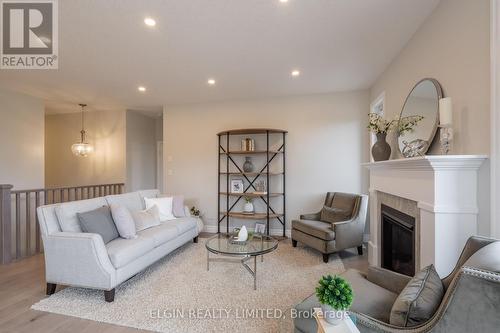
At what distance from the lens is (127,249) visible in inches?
99.8

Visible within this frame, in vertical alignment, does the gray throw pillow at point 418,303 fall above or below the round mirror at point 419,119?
below

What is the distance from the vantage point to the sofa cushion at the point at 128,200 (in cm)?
338

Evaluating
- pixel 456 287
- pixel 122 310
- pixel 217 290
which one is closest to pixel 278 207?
pixel 217 290

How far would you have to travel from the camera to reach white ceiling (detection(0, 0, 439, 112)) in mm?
A: 2125

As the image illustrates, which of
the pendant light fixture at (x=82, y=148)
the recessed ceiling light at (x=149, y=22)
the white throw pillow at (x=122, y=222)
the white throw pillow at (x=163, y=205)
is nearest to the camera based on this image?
the recessed ceiling light at (x=149, y=22)

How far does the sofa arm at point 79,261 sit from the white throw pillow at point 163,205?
1.41 m

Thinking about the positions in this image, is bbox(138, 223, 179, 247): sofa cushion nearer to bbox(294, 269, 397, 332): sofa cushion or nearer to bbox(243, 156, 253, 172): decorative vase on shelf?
bbox(243, 156, 253, 172): decorative vase on shelf

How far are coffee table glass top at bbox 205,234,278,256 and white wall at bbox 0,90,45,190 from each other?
410 cm

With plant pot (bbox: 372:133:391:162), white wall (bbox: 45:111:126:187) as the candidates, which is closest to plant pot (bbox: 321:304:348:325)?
plant pot (bbox: 372:133:391:162)

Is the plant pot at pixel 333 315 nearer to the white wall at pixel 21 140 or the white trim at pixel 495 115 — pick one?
the white trim at pixel 495 115

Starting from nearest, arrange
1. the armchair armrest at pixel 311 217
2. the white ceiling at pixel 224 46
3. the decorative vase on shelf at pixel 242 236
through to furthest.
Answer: the white ceiling at pixel 224 46, the decorative vase on shelf at pixel 242 236, the armchair armrest at pixel 311 217

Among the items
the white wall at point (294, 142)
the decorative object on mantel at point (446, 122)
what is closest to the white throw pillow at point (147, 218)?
the white wall at point (294, 142)

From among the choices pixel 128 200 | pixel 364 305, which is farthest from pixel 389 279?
pixel 128 200

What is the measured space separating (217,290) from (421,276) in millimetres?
1880
